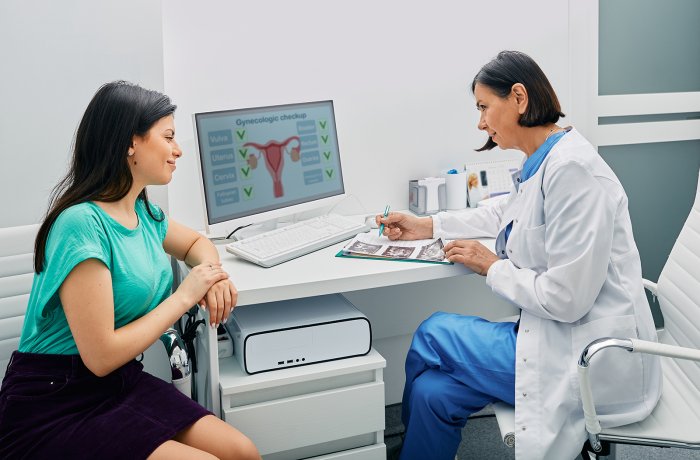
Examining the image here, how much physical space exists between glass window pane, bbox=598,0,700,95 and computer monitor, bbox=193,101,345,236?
1208mm

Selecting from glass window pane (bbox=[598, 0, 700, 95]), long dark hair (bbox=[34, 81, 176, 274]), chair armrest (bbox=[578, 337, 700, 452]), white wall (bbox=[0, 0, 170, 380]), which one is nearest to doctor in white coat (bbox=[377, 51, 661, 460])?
chair armrest (bbox=[578, 337, 700, 452])

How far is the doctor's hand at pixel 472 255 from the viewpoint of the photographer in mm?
1916

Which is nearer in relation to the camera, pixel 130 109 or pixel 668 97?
pixel 130 109

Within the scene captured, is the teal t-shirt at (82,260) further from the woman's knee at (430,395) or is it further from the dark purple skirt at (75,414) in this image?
the woman's knee at (430,395)

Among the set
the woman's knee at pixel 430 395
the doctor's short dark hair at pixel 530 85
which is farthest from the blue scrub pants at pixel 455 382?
the doctor's short dark hair at pixel 530 85

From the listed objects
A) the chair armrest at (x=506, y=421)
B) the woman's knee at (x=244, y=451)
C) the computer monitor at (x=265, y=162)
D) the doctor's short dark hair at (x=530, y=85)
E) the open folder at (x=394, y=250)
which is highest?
Result: the doctor's short dark hair at (x=530, y=85)

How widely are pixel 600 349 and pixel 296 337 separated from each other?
710 millimetres

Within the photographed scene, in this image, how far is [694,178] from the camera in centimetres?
312

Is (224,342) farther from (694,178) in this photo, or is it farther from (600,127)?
(694,178)

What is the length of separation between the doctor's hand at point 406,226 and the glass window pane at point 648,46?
1.11 meters

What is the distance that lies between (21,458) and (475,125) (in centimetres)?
186

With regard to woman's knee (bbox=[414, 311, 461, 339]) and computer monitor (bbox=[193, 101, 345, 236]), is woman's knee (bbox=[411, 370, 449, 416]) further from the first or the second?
computer monitor (bbox=[193, 101, 345, 236])

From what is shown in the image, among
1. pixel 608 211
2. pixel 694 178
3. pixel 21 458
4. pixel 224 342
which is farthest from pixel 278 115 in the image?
pixel 694 178

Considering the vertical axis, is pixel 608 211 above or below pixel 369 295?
above
